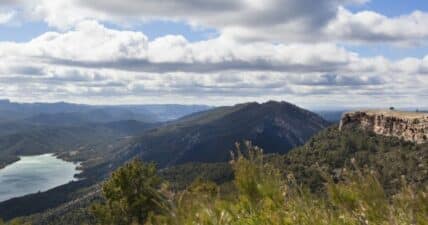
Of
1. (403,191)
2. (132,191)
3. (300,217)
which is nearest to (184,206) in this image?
(300,217)

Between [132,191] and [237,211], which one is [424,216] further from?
[132,191]

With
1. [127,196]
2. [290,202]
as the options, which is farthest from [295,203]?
→ [127,196]

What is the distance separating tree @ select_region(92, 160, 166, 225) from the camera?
5209 centimetres

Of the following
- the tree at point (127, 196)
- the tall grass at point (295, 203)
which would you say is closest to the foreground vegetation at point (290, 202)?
the tall grass at point (295, 203)

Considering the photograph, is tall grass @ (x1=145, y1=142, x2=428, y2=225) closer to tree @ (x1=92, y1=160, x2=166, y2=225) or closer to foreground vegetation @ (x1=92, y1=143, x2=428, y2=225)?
foreground vegetation @ (x1=92, y1=143, x2=428, y2=225)

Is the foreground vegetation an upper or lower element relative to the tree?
upper

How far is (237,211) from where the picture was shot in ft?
21.2

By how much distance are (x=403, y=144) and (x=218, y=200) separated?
19768 centimetres

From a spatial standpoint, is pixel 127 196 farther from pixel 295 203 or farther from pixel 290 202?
pixel 295 203

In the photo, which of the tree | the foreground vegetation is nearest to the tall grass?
the foreground vegetation

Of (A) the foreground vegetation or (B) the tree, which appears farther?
(B) the tree

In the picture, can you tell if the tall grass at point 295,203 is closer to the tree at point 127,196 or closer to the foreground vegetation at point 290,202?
the foreground vegetation at point 290,202

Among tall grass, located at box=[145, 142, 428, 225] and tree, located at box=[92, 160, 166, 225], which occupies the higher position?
tall grass, located at box=[145, 142, 428, 225]

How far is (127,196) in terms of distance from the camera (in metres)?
53.4
